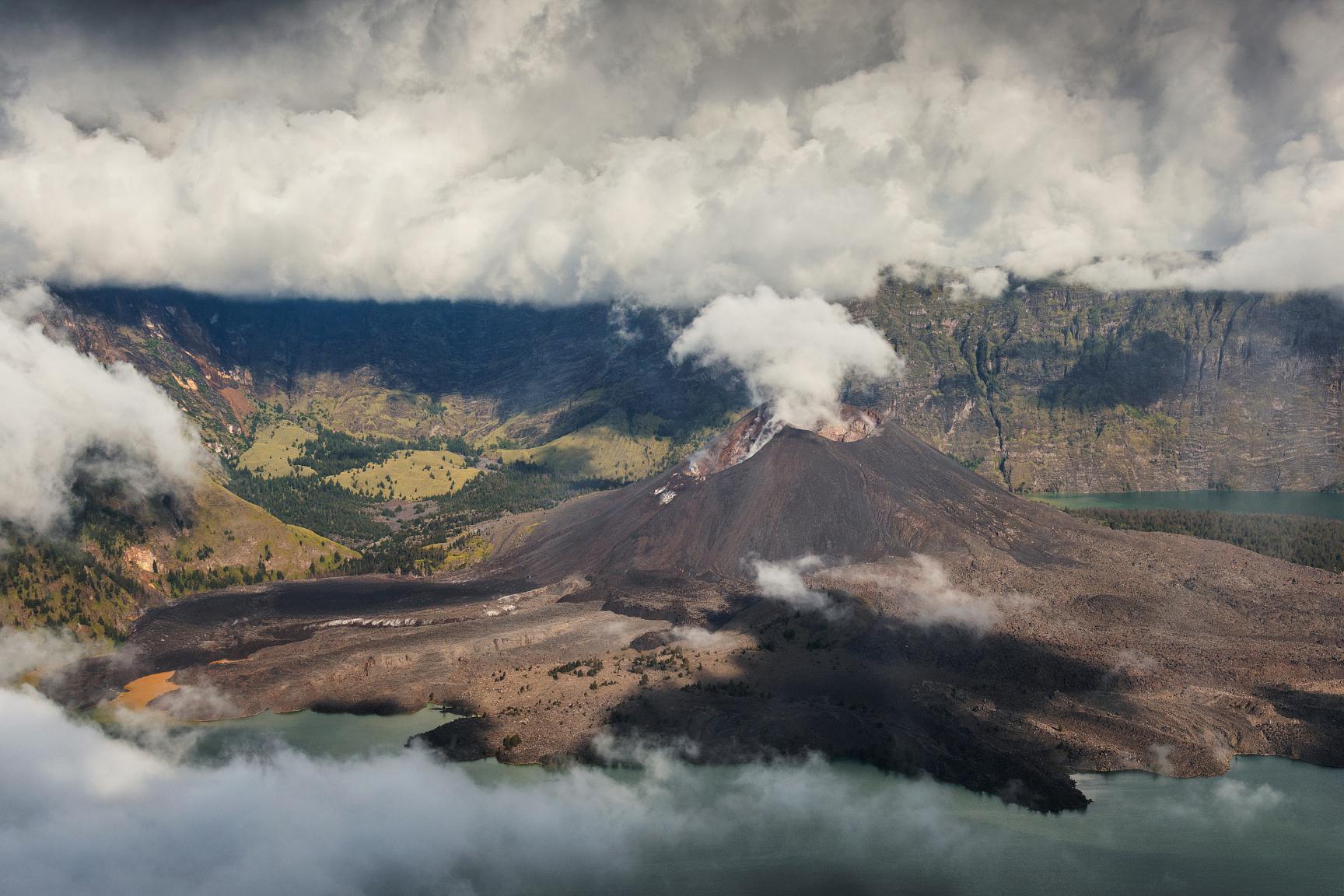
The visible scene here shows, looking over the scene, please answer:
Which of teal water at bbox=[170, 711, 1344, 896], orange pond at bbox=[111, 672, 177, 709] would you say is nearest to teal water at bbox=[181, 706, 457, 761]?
orange pond at bbox=[111, 672, 177, 709]

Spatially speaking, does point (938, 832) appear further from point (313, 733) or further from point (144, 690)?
point (144, 690)

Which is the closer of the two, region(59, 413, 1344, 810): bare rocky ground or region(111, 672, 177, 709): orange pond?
region(59, 413, 1344, 810): bare rocky ground

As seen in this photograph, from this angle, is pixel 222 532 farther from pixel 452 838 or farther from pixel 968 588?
pixel 968 588

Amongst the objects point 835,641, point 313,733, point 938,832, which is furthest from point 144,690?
point 938,832

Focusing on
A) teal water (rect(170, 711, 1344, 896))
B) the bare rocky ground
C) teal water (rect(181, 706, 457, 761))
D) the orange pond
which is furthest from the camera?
the orange pond

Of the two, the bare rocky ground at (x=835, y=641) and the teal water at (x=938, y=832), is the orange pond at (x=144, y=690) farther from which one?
the teal water at (x=938, y=832)

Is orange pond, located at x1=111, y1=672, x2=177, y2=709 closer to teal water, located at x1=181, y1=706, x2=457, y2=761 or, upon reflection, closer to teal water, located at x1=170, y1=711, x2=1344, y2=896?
teal water, located at x1=181, y1=706, x2=457, y2=761

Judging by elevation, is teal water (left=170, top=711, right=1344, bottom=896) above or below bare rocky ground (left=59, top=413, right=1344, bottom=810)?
below
